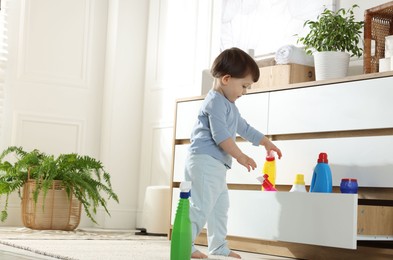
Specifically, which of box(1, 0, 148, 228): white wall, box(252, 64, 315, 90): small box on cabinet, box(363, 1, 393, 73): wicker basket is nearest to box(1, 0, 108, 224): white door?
box(1, 0, 148, 228): white wall

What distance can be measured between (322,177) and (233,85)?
474mm

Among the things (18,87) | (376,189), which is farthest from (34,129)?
(376,189)

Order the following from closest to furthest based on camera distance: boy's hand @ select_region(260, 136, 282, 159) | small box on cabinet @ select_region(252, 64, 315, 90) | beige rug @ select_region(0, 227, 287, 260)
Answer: beige rug @ select_region(0, 227, 287, 260) → boy's hand @ select_region(260, 136, 282, 159) → small box on cabinet @ select_region(252, 64, 315, 90)

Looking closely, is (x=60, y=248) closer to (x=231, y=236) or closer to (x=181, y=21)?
(x=231, y=236)

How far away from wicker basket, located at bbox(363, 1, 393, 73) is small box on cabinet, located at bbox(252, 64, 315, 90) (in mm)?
302

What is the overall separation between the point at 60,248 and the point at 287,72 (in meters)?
1.22

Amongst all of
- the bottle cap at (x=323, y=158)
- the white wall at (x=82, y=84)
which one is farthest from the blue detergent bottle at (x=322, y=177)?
the white wall at (x=82, y=84)

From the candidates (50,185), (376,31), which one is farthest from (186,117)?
(376,31)

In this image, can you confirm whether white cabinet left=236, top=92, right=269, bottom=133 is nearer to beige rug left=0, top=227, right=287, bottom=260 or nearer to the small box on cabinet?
the small box on cabinet

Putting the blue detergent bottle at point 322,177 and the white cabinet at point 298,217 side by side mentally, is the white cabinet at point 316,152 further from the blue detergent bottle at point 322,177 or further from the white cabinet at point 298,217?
the blue detergent bottle at point 322,177

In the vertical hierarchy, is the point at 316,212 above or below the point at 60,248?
above

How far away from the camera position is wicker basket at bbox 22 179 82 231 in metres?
3.70

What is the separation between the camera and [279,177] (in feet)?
9.11

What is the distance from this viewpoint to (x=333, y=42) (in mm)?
2928
